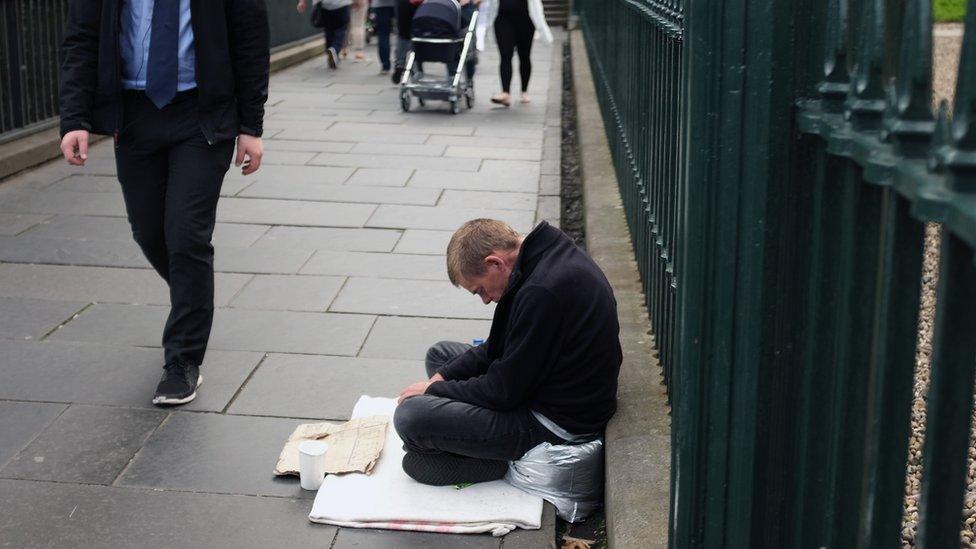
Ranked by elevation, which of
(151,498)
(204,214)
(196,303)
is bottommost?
(151,498)

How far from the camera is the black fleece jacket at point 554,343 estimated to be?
3398 mm

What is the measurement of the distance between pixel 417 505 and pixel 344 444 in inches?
17.5

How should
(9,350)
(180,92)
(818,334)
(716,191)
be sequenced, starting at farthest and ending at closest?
(9,350), (180,92), (716,191), (818,334)

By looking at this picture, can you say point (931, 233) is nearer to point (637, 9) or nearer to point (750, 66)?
point (637, 9)

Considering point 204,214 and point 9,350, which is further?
point 9,350

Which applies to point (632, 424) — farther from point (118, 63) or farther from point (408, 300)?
point (408, 300)

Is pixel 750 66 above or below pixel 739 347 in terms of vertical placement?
above

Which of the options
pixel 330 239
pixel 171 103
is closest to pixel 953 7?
pixel 171 103

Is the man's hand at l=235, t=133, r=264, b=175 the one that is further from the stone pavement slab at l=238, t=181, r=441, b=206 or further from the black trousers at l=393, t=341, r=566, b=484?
the stone pavement slab at l=238, t=181, r=441, b=206

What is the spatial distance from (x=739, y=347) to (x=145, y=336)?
3.71 m

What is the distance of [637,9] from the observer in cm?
520

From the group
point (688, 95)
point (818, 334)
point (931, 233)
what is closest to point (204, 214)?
point (688, 95)

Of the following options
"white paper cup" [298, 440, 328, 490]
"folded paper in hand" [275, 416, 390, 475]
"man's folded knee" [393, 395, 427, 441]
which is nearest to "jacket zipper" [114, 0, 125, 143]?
"folded paper in hand" [275, 416, 390, 475]

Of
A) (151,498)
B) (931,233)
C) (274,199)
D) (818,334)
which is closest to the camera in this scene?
(818,334)
